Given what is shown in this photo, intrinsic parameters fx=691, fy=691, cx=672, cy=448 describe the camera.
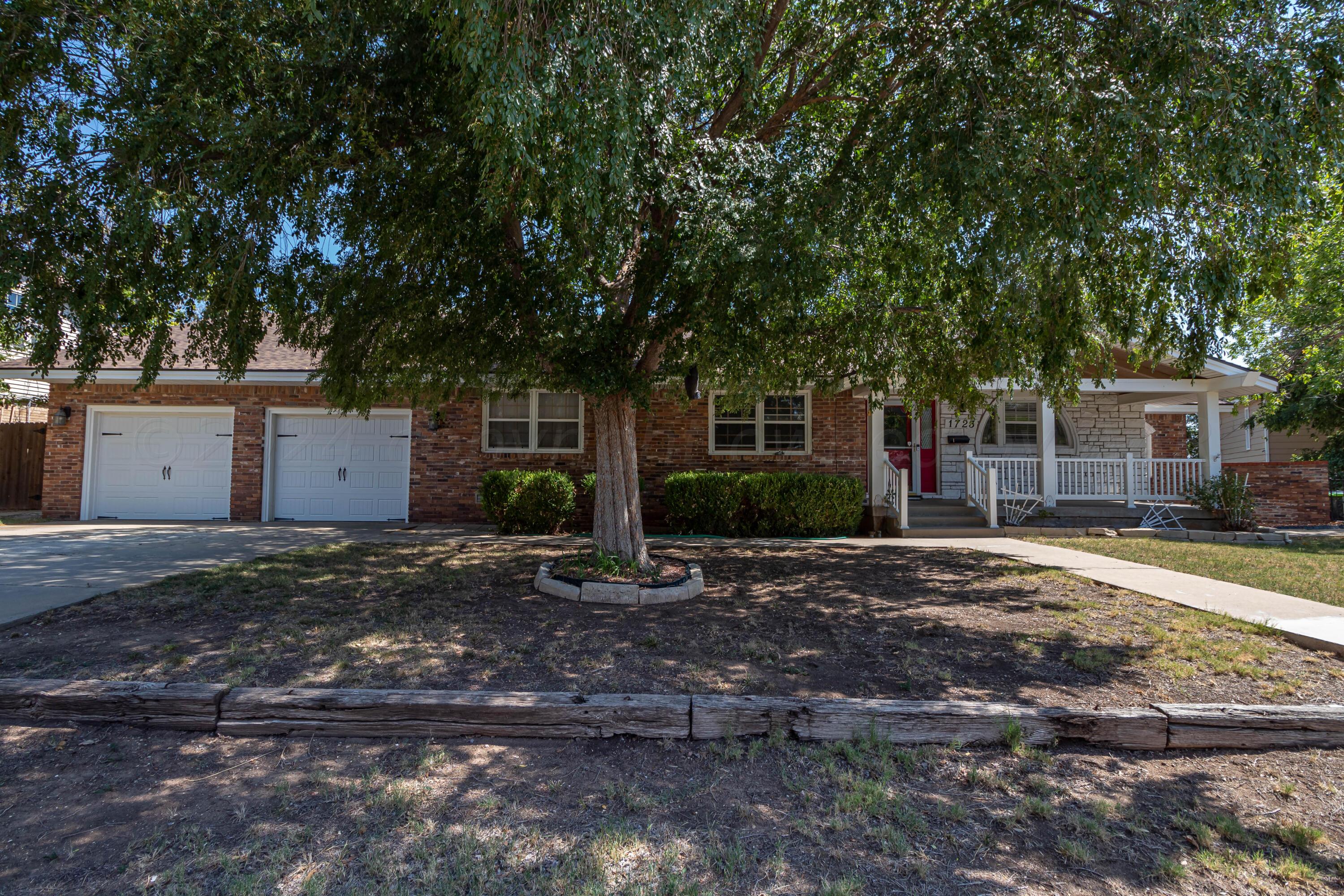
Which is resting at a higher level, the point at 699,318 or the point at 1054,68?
the point at 1054,68

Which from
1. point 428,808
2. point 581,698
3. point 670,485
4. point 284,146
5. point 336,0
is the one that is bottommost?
point 428,808

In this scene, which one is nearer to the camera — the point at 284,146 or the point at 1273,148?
the point at 1273,148

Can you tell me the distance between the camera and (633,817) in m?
2.93

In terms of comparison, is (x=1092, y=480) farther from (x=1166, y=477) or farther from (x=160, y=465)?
(x=160, y=465)

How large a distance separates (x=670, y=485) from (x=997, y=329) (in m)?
6.70

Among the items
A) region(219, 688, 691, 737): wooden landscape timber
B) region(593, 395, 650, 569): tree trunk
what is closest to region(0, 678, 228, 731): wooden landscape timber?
region(219, 688, 691, 737): wooden landscape timber

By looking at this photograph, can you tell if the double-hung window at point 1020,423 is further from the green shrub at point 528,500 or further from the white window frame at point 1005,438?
the green shrub at point 528,500

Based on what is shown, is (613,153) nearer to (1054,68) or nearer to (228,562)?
(1054,68)

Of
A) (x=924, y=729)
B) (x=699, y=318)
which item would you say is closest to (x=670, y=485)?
(x=699, y=318)

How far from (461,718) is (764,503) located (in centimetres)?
864

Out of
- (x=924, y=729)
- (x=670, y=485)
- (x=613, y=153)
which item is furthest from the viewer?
(x=670, y=485)

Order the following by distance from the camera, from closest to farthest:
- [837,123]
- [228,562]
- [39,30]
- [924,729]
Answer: [924,729] → [39,30] → [837,123] → [228,562]

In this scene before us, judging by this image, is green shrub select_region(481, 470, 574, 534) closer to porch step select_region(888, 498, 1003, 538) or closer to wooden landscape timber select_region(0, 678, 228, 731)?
porch step select_region(888, 498, 1003, 538)

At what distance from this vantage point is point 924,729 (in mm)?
3607
